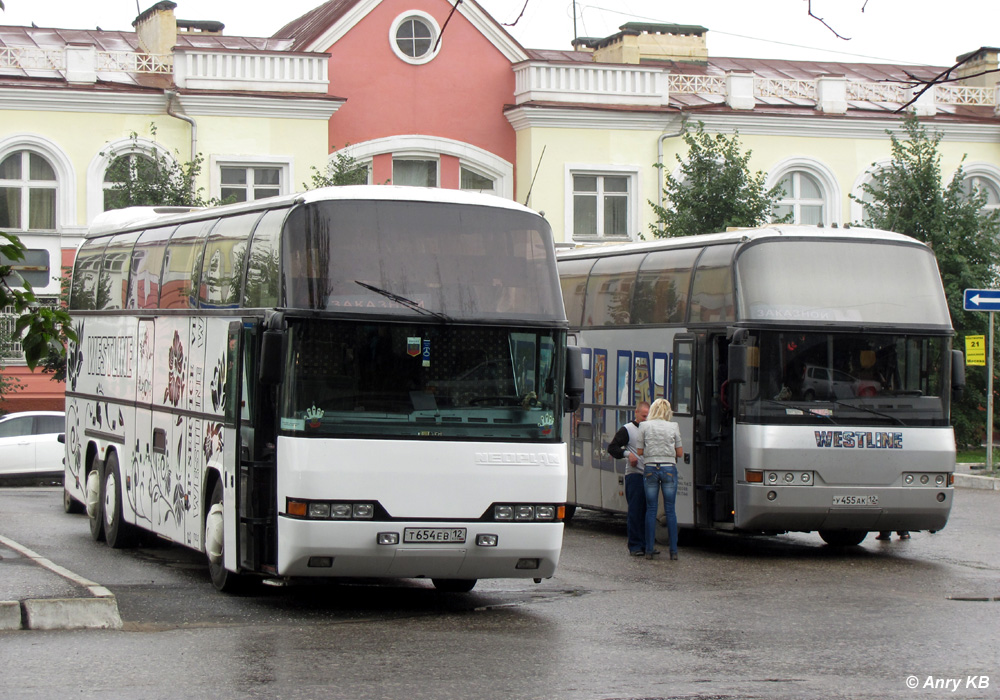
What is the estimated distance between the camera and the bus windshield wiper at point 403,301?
11.2m

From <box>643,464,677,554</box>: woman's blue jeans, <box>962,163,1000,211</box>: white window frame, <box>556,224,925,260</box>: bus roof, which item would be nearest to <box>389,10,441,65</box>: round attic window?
<box>962,163,1000,211</box>: white window frame

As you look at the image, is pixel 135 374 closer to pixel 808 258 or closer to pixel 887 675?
pixel 808 258

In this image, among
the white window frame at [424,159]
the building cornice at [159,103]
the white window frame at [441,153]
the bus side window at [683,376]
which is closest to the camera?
the bus side window at [683,376]

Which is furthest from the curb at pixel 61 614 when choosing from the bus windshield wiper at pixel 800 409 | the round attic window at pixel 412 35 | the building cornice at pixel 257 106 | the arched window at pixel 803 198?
the arched window at pixel 803 198

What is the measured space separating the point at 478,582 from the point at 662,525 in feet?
14.6

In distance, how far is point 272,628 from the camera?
34.9 ft

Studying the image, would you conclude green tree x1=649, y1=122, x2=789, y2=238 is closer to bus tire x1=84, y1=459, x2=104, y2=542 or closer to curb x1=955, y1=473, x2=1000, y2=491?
curb x1=955, y1=473, x2=1000, y2=491

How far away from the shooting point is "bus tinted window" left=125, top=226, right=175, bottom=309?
47.9 ft

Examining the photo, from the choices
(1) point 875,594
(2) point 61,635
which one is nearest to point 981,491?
(1) point 875,594

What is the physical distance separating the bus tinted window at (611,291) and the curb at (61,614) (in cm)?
917

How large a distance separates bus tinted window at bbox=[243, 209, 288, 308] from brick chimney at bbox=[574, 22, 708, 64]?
32.9 m

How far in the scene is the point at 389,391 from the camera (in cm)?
1118

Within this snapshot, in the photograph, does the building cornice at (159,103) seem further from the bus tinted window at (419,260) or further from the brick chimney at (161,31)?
the bus tinted window at (419,260)

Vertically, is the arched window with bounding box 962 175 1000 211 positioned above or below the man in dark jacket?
above
